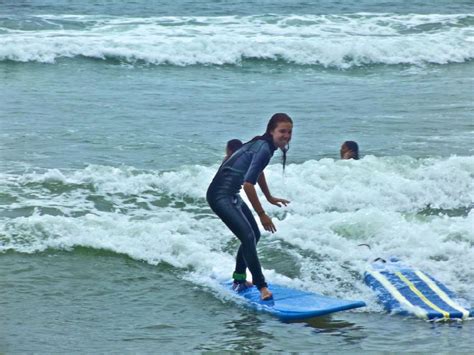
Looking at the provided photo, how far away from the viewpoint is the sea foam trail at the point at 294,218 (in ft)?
32.6

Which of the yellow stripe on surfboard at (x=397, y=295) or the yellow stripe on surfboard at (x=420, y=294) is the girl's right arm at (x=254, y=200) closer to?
the yellow stripe on surfboard at (x=397, y=295)

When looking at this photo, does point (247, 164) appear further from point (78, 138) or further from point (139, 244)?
point (78, 138)

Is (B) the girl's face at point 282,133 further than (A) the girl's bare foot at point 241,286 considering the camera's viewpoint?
No

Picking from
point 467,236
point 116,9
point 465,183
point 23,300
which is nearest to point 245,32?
point 116,9

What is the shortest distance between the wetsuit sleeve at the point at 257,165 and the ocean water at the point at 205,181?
1.28 metres

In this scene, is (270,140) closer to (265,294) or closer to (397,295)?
(265,294)

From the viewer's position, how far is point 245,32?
27219 millimetres

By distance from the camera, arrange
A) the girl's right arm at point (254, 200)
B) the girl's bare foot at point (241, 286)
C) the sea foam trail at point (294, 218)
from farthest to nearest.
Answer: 1. the sea foam trail at point (294, 218)
2. the girl's bare foot at point (241, 286)
3. the girl's right arm at point (254, 200)

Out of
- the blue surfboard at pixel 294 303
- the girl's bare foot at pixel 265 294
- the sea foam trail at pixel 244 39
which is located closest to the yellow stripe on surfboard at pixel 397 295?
the blue surfboard at pixel 294 303

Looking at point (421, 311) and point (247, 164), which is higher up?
point (247, 164)

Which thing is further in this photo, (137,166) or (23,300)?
(137,166)

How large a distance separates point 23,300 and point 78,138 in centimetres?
692

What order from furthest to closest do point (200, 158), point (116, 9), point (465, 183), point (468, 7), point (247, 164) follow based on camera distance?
1. point (468, 7)
2. point (116, 9)
3. point (200, 158)
4. point (465, 183)
5. point (247, 164)

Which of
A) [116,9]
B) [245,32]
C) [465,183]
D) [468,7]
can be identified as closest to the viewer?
[465,183]
